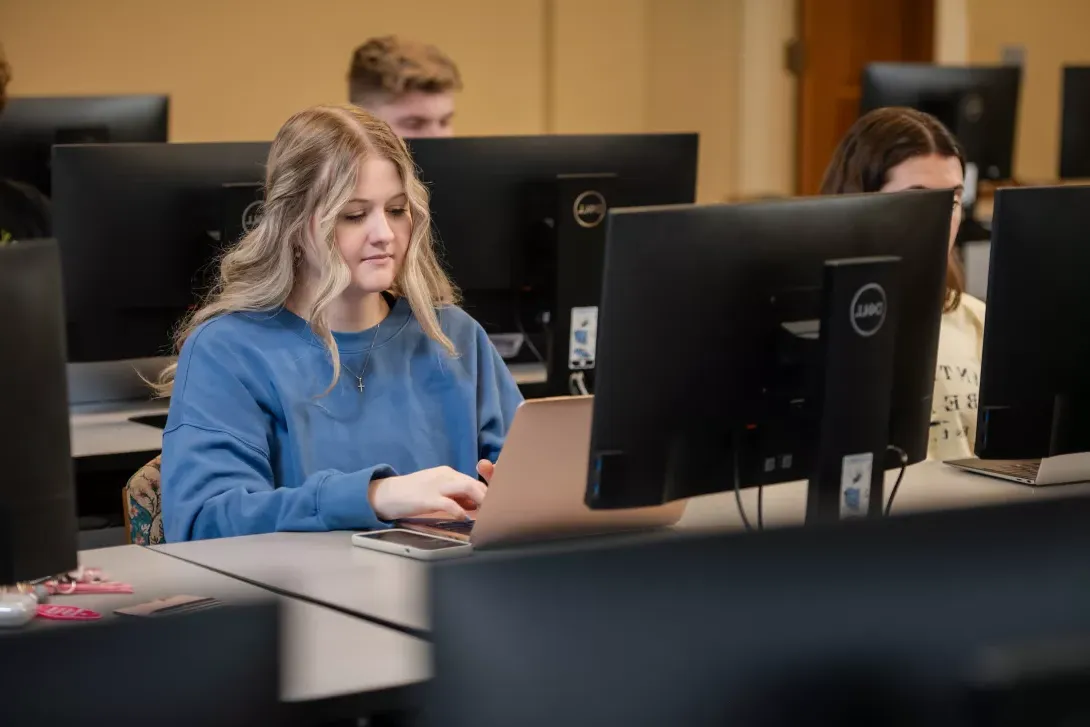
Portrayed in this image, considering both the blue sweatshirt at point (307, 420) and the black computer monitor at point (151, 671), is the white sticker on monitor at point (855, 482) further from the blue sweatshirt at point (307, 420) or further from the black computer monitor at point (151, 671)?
the black computer monitor at point (151, 671)

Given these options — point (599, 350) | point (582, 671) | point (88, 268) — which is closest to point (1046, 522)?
point (582, 671)

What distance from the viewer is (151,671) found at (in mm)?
575

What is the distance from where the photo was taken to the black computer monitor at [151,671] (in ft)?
1.86

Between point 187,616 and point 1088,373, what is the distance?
1.59 meters

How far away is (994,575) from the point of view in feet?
2.20

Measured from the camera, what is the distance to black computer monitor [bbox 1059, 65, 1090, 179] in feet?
18.2

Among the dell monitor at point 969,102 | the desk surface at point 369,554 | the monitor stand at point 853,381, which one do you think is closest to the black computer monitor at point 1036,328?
the desk surface at point 369,554

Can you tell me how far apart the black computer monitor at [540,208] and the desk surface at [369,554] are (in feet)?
2.62

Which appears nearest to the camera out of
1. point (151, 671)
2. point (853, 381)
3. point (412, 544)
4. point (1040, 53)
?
point (151, 671)

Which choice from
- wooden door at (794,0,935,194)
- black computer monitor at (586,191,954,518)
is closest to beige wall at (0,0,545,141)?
wooden door at (794,0,935,194)

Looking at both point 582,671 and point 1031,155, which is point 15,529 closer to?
point 582,671

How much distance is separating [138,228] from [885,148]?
1304 mm

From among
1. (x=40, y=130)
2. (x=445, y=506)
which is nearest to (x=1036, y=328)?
(x=445, y=506)

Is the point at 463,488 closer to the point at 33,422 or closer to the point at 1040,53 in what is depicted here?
the point at 33,422
